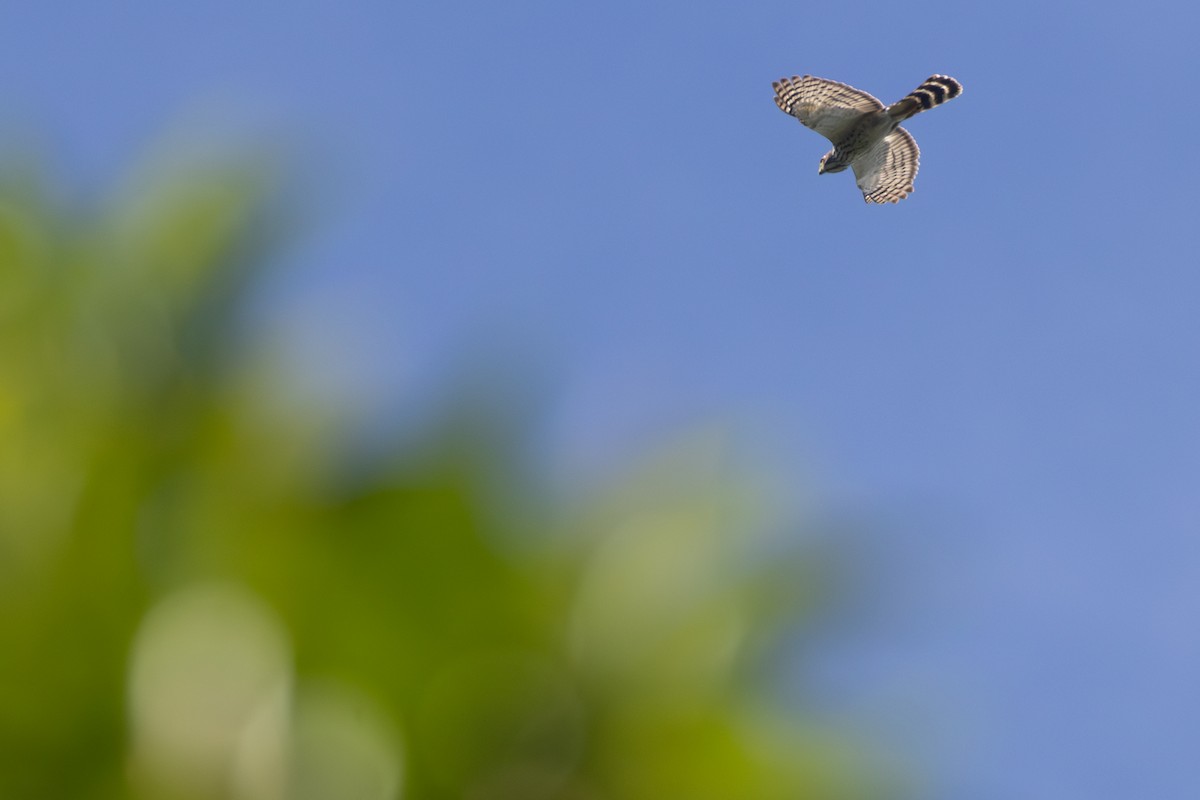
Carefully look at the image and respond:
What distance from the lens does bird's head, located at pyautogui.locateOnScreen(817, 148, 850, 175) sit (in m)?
35.9

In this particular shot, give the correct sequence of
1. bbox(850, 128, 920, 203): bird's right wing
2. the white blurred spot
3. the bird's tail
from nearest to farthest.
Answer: the white blurred spot < the bird's tail < bbox(850, 128, 920, 203): bird's right wing

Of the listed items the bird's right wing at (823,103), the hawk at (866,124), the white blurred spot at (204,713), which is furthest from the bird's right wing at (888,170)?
the white blurred spot at (204,713)

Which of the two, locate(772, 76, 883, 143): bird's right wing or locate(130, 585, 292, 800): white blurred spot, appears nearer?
locate(130, 585, 292, 800): white blurred spot

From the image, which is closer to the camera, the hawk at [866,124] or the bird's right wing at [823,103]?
the hawk at [866,124]

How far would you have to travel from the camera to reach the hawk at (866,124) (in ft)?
111

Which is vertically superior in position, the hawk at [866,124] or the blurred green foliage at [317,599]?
the hawk at [866,124]

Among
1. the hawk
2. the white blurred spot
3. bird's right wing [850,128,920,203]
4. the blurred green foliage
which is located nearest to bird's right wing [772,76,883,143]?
the hawk

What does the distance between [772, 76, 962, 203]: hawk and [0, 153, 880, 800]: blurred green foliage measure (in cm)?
2849

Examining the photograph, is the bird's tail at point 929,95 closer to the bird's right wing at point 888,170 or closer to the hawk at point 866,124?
the hawk at point 866,124

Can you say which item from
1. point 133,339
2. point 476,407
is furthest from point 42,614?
point 476,407

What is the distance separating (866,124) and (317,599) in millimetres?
30018

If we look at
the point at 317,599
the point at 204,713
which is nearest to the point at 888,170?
the point at 317,599

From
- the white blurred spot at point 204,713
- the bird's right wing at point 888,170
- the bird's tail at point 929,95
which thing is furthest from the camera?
the bird's right wing at point 888,170

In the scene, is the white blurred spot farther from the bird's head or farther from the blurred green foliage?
the bird's head
